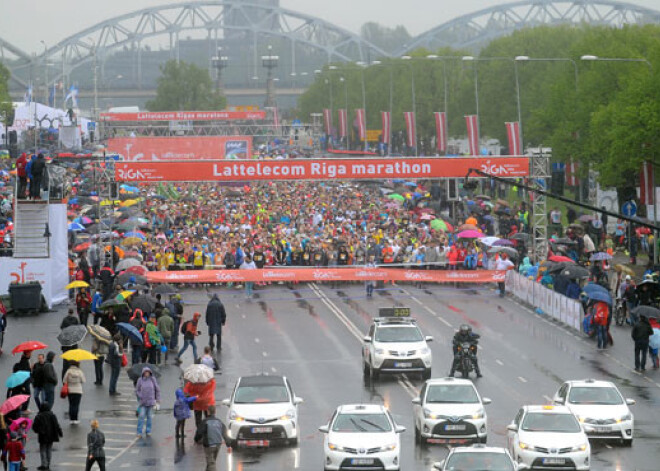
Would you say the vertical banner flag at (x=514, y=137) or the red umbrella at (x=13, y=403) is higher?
the vertical banner flag at (x=514, y=137)

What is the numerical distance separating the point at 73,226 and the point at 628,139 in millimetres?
22225

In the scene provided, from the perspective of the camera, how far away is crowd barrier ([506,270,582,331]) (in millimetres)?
43844

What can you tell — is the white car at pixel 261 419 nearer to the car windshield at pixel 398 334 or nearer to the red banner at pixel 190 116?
the car windshield at pixel 398 334

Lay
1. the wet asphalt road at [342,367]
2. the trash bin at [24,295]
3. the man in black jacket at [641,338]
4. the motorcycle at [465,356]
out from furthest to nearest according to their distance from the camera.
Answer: the trash bin at [24,295]
the man in black jacket at [641,338]
the motorcycle at [465,356]
the wet asphalt road at [342,367]

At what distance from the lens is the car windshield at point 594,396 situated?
92.2 feet

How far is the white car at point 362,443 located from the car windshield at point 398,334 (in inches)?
395

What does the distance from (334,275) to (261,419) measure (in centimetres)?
2726

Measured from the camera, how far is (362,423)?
2534 cm

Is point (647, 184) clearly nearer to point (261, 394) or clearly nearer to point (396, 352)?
point (396, 352)

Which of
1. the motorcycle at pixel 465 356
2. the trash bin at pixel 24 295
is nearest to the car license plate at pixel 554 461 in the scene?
the motorcycle at pixel 465 356

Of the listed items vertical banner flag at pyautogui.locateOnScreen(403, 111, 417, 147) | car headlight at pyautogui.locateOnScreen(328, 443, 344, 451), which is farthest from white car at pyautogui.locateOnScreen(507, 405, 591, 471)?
vertical banner flag at pyautogui.locateOnScreen(403, 111, 417, 147)

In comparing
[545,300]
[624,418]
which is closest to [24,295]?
[545,300]

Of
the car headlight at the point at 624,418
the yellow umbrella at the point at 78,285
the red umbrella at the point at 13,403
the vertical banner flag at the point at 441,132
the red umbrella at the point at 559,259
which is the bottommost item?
the car headlight at the point at 624,418

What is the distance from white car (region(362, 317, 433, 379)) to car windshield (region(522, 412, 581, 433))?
876cm
